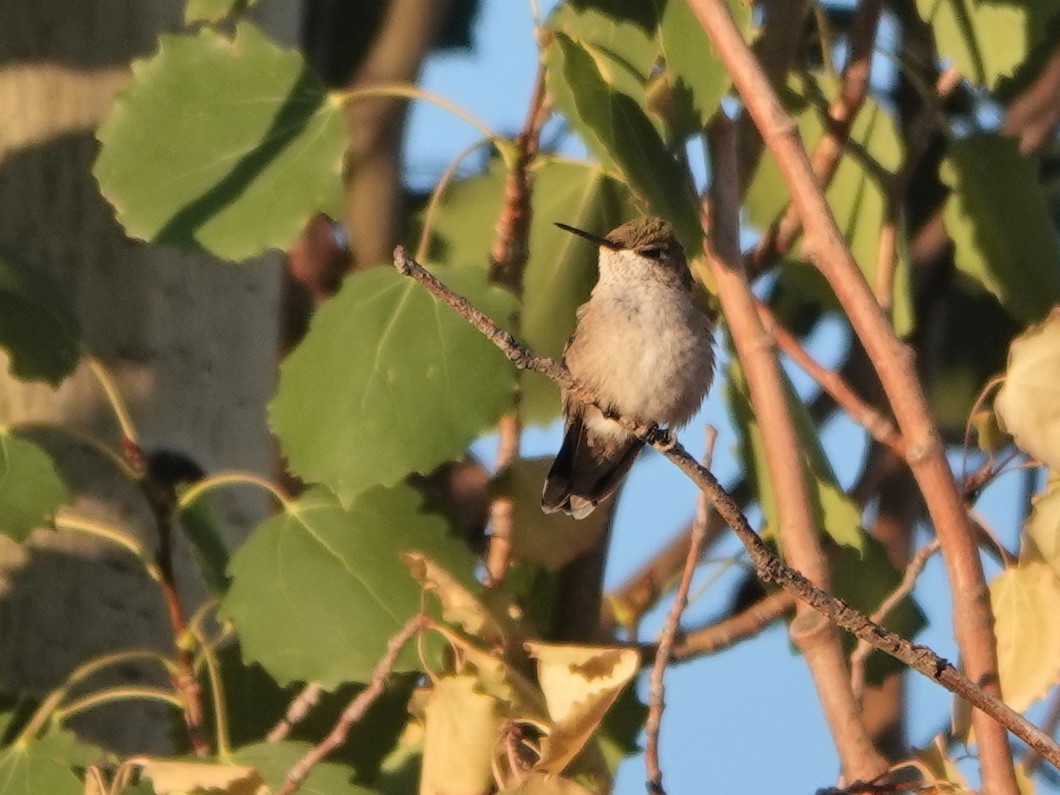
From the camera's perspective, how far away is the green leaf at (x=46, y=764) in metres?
2.20

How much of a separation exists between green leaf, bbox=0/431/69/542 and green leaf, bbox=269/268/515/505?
306 mm

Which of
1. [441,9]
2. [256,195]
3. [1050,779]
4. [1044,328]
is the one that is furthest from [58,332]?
[1050,779]

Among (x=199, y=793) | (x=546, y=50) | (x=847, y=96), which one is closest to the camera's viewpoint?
(x=199, y=793)

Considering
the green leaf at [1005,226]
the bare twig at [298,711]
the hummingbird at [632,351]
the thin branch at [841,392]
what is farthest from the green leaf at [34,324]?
the green leaf at [1005,226]

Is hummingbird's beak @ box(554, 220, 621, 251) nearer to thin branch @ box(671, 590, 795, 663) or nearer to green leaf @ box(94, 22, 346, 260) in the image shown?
green leaf @ box(94, 22, 346, 260)

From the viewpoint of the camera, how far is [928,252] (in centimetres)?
396

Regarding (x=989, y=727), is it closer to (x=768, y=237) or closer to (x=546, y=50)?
(x=546, y=50)

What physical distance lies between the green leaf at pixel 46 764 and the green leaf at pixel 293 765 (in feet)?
0.69

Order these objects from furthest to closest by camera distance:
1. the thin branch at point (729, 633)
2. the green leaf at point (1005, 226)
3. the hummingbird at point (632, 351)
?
the hummingbird at point (632, 351)
the green leaf at point (1005, 226)
the thin branch at point (729, 633)

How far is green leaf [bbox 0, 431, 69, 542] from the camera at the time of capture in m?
2.24

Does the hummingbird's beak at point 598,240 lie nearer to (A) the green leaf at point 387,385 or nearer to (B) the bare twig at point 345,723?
(A) the green leaf at point 387,385

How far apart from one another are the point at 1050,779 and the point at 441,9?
200 centimetres

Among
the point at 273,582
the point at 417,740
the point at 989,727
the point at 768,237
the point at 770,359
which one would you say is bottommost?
the point at 417,740

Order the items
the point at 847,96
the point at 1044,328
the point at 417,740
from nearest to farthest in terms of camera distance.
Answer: the point at 1044,328, the point at 417,740, the point at 847,96
